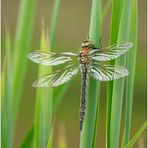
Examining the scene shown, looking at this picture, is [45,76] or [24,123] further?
[24,123]

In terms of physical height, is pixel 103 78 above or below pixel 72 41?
below

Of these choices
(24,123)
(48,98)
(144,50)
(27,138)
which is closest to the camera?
(48,98)

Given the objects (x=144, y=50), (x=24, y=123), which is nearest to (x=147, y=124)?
(x=24, y=123)

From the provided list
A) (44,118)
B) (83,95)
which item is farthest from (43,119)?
(83,95)

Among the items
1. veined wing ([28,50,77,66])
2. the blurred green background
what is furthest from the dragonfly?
the blurred green background

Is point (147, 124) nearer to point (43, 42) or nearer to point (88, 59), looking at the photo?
point (88, 59)

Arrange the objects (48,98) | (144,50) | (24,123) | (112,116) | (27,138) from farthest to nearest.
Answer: (144,50) → (24,123) → (27,138) → (48,98) → (112,116)

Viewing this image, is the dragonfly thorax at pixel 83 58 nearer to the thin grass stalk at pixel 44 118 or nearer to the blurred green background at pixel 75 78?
the thin grass stalk at pixel 44 118

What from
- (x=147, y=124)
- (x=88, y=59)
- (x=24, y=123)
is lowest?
(x=24, y=123)
